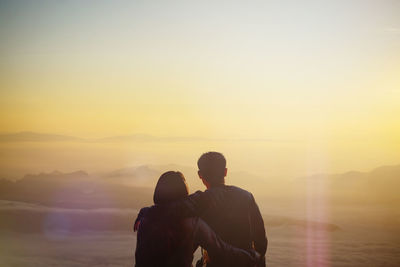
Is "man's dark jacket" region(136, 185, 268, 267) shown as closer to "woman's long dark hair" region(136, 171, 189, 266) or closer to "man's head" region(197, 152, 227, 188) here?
"man's head" region(197, 152, 227, 188)

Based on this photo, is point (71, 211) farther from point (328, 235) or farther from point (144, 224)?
point (144, 224)

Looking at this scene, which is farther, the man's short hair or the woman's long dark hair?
the man's short hair

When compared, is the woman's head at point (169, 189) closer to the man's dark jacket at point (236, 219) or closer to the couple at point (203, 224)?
the couple at point (203, 224)

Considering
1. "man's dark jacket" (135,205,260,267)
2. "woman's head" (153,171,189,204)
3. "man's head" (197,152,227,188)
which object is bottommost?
"man's dark jacket" (135,205,260,267)

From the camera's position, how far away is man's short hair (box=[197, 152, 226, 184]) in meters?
3.24

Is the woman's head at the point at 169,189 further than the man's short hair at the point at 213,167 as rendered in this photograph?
No

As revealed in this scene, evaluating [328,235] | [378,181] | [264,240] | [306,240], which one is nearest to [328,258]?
[306,240]

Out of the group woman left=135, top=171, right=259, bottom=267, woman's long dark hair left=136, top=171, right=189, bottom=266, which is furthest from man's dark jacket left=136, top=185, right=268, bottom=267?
woman's long dark hair left=136, top=171, right=189, bottom=266

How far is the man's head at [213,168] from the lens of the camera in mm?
3242

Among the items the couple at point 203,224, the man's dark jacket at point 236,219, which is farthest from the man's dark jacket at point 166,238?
the man's dark jacket at point 236,219

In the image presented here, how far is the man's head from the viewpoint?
3242mm

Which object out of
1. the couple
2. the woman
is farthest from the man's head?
the woman

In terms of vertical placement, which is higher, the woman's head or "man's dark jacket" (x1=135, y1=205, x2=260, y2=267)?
the woman's head

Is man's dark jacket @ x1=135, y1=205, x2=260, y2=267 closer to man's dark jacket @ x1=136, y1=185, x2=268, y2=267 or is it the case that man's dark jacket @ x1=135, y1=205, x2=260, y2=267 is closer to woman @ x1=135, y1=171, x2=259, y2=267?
woman @ x1=135, y1=171, x2=259, y2=267
